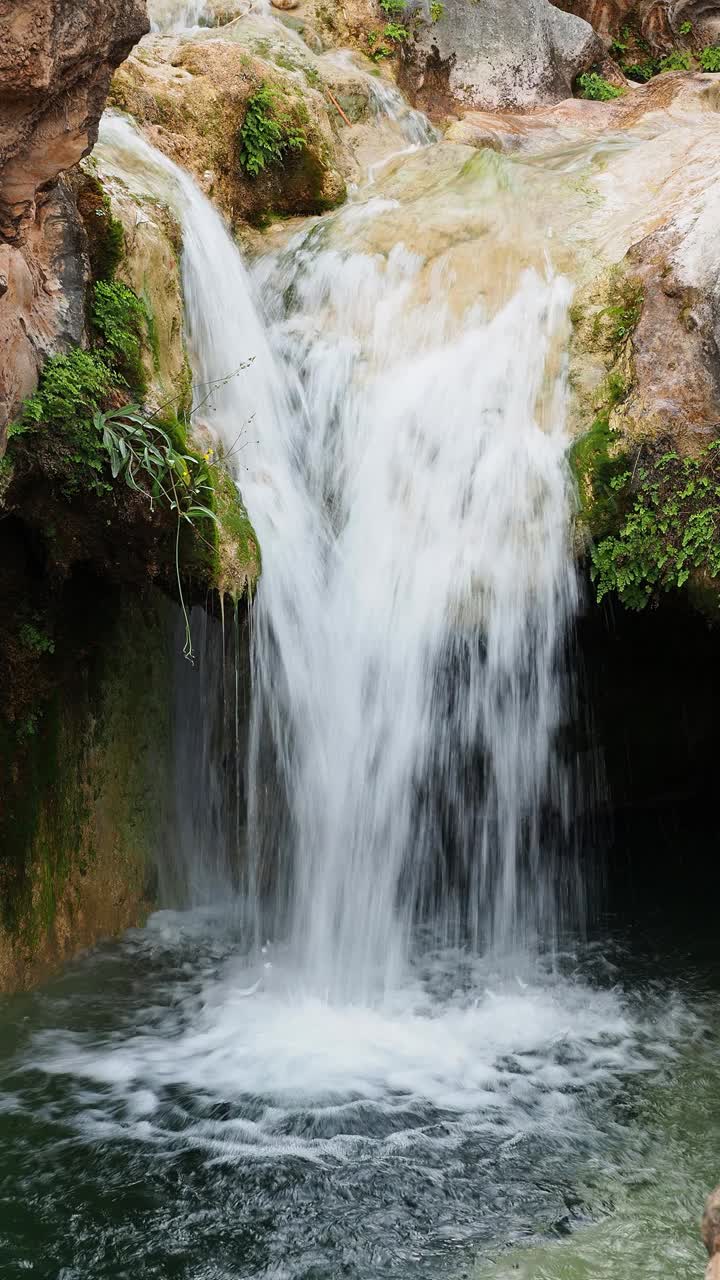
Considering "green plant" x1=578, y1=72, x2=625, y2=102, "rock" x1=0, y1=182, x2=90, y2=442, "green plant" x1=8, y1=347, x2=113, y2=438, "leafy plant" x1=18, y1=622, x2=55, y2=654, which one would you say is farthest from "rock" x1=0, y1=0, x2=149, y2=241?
"green plant" x1=578, y1=72, x2=625, y2=102

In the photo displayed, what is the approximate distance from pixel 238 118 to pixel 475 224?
2.11 meters

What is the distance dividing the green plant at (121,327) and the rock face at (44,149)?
0.59 feet

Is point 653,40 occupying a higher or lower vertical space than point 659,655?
higher

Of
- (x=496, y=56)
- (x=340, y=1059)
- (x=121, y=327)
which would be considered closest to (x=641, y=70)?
(x=496, y=56)

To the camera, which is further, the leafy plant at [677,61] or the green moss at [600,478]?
the leafy plant at [677,61]

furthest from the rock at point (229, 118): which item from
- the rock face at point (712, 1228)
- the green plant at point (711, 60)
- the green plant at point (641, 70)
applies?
the rock face at point (712, 1228)

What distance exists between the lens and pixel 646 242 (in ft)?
21.8

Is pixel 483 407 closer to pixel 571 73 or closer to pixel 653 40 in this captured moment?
pixel 571 73

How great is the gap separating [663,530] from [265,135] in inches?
179

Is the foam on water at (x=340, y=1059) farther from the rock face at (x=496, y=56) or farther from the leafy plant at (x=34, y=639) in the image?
the rock face at (x=496, y=56)

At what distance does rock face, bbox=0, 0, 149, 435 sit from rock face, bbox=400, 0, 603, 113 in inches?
270

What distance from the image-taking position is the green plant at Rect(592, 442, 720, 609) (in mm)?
5902

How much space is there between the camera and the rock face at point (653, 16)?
12.4 meters

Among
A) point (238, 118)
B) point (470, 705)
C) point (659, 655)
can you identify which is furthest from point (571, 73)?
point (470, 705)
